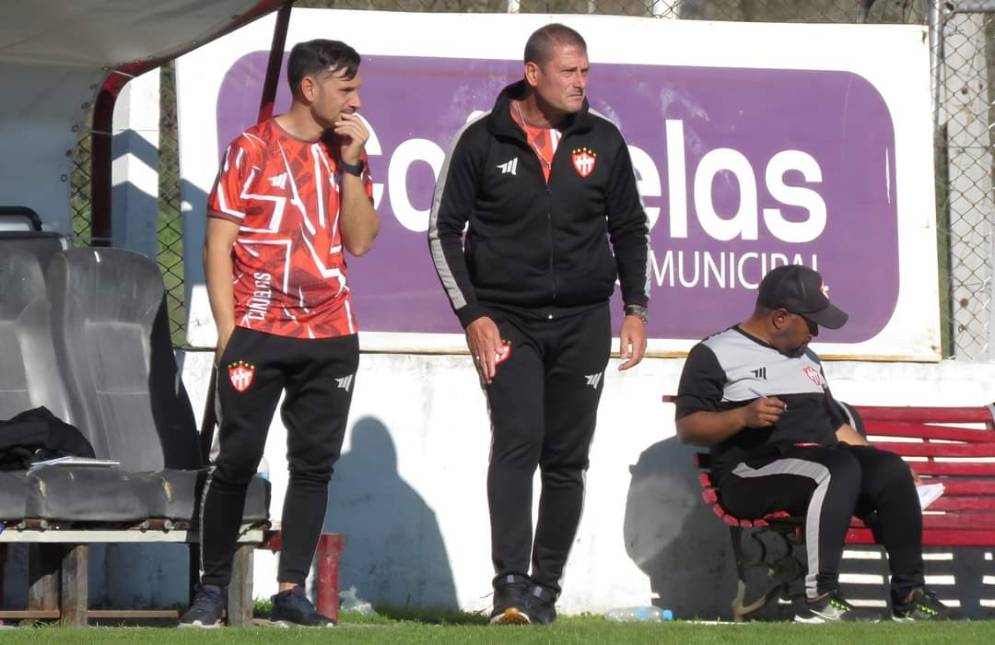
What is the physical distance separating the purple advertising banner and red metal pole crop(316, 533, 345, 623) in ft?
4.56

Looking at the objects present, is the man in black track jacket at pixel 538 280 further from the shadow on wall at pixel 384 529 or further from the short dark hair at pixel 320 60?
the shadow on wall at pixel 384 529

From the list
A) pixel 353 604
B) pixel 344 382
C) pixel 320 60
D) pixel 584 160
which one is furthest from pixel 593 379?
pixel 353 604

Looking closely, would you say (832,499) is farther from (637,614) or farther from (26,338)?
(26,338)

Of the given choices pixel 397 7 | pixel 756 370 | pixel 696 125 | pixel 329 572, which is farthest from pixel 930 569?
pixel 397 7

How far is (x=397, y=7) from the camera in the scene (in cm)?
860

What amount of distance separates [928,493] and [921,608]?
0.69 m

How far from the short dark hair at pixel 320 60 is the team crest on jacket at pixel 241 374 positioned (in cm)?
96

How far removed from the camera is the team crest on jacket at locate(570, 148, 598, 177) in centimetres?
645

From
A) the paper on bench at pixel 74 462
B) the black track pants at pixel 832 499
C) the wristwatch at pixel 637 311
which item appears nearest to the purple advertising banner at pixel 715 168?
the black track pants at pixel 832 499

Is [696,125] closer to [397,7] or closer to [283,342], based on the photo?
[397,7]

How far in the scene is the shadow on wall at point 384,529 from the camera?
308 inches

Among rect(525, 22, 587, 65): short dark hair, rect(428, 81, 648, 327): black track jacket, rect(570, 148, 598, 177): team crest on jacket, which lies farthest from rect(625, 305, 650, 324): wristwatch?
rect(525, 22, 587, 65): short dark hair

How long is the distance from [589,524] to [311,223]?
92.8 inches

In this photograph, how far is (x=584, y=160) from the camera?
255 inches
